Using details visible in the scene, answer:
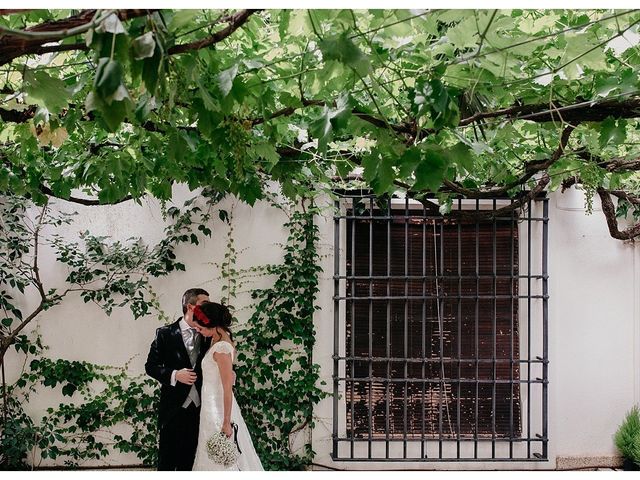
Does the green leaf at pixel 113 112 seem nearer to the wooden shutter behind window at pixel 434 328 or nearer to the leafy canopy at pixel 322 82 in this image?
the leafy canopy at pixel 322 82

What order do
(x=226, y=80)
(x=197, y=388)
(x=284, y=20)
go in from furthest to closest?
(x=197, y=388), (x=284, y=20), (x=226, y=80)

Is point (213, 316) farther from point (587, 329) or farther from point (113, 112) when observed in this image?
point (113, 112)

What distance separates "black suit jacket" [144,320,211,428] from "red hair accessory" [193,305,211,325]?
188 mm

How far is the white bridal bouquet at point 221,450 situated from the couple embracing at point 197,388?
0.03 metres

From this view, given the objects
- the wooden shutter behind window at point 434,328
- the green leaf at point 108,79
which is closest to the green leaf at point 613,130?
the green leaf at point 108,79

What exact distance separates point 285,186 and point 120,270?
7.47 ft

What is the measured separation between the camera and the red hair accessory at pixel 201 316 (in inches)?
154

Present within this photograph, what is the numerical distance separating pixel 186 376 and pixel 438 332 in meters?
1.94

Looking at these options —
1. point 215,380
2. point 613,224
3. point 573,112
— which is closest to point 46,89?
point 573,112

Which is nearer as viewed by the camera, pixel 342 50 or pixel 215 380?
pixel 342 50

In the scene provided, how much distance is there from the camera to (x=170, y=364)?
4.05 metres

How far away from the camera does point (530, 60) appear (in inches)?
84.5

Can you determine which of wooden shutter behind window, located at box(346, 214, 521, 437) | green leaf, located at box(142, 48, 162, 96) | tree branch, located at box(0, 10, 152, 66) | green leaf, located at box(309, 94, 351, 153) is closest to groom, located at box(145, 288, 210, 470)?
wooden shutter behind window, located at box(346, 214, 521, 437)

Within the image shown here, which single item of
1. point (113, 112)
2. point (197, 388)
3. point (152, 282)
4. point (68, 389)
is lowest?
point (68, 389)
